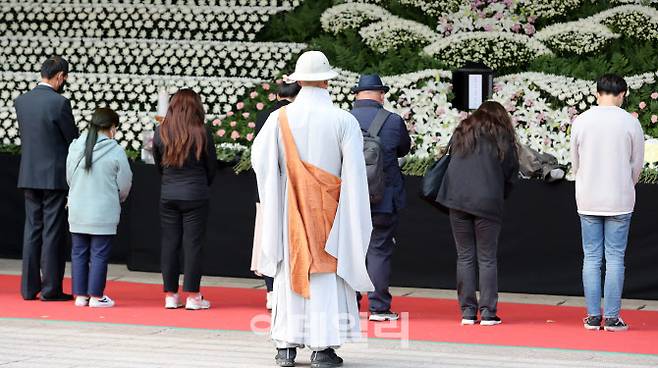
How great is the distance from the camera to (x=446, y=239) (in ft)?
36.6

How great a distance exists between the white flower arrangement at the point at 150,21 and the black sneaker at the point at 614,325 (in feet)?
21.3

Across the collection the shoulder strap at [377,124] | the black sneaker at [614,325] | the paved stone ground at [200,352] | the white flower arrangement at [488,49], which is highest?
the white flower arrangement at [488,49]

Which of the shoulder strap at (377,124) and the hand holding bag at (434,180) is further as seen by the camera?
the hand holding bag at (434,180)

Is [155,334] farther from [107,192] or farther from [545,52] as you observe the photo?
[545,52]

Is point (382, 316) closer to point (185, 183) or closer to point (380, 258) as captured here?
point (380, 258)

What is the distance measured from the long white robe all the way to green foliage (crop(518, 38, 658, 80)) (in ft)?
21.6

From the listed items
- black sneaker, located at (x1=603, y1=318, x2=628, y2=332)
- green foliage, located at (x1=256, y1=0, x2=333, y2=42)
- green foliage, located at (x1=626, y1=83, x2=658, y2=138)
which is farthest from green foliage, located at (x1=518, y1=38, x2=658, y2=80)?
black sneaker, located at (x1=603, y1=318, x2=628, y2=332)

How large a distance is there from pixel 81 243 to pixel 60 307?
1.60 ft

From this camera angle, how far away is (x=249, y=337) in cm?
841

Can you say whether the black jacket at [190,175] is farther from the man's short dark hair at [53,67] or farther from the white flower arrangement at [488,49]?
the white flower arrangement at [488,49]

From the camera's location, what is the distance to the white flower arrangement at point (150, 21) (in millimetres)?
14570

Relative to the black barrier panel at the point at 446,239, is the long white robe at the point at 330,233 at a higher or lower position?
higher

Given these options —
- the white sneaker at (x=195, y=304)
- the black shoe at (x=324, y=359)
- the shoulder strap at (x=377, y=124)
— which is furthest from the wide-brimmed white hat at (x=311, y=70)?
the white sneaker at (x=195, y=304)

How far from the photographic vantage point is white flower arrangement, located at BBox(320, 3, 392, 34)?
47.3 feet
